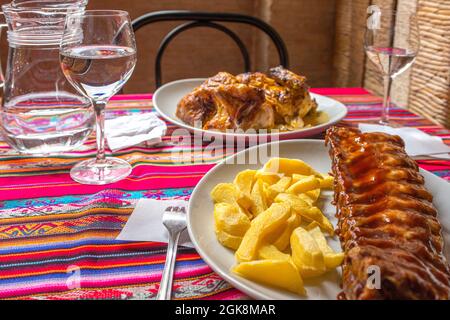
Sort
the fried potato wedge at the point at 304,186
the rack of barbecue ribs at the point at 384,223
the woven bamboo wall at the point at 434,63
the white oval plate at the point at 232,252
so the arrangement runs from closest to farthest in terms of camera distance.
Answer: the rack of barbecue ribs at the point at 384,223 < the white oval plate at the point at 232,252 < the fried potato wedge at the point at 304,186 < the woven bamboo wall at the point at 434,63

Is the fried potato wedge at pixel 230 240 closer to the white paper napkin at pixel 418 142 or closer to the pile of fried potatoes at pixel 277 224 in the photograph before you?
the pile of fried potatoes at pixel 277 224

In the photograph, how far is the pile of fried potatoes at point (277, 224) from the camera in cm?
63

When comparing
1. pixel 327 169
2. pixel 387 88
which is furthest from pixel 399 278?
pixel 387 88

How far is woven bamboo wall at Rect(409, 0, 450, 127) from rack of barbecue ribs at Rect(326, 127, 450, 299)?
1.50 m

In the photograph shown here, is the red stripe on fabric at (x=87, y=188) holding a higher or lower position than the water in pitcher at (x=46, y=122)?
lower

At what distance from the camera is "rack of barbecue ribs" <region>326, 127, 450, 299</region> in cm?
51

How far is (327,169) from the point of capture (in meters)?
1.06

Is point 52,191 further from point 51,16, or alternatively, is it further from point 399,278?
point 399,278

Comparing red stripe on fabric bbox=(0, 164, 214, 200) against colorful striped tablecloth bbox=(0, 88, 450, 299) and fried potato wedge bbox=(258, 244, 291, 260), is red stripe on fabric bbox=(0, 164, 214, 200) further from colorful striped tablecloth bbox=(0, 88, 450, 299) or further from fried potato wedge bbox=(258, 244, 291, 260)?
fried potato wedge bbox=(258, 244, 291, 260)

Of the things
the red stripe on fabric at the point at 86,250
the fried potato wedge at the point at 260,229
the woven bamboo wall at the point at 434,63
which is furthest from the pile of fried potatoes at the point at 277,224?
the woven bamboo wall at the point at 434,63

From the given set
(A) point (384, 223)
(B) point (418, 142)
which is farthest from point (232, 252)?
(B) point (418, 142)

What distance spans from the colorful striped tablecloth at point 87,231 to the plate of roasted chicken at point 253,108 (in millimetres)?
109

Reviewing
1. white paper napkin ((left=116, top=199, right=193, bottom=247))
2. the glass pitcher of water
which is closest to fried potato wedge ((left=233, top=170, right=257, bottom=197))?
white paper napkin ((left=116, top=199, right=193, bottom=247))
